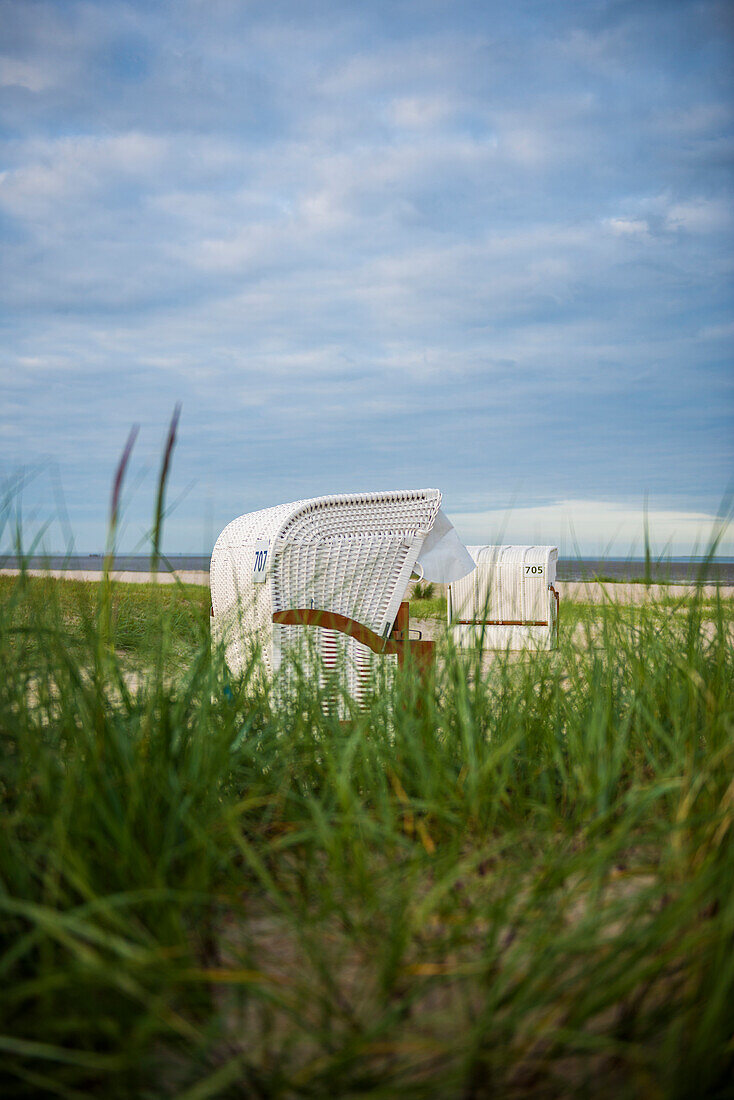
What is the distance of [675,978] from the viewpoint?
108 cm

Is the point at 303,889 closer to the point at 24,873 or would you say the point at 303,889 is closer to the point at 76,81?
the point at 24,873

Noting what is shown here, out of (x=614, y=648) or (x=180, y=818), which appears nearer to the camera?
(x=180, y=818)

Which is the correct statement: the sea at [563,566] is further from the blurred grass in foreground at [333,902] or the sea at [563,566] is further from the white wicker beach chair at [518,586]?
the white wicker beach chair at [518,586]

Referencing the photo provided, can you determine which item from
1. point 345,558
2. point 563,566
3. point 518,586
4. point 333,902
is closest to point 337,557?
point 345,558

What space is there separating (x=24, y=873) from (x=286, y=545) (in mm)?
2484

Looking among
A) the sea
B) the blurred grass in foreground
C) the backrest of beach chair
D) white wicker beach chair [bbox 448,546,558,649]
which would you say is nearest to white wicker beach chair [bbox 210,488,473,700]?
the backrest of beach chair

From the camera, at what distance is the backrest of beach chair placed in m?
3.48

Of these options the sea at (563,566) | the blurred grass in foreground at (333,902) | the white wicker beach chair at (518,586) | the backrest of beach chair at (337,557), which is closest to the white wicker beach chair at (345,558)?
the backrest of beach chair at (337,557)

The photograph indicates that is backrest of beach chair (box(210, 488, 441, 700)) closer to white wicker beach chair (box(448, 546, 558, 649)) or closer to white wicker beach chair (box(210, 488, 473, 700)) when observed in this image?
white wicker beach chair (box(210, 488, 473, 700))

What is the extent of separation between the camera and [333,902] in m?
1.14

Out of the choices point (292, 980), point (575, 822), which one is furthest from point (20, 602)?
point (575, 822)

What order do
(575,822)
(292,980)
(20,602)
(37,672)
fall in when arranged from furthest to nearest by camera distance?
(20,602)
(37,672)
(575,822)
(292,980)

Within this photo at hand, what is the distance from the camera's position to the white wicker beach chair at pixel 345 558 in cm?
349

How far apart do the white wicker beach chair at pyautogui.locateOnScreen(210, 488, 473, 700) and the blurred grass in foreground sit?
1563 mm
